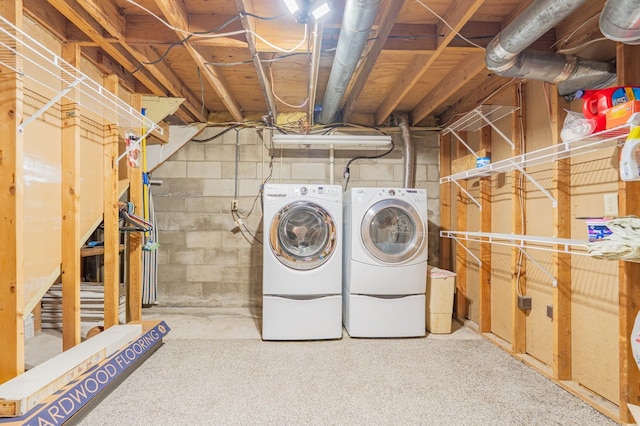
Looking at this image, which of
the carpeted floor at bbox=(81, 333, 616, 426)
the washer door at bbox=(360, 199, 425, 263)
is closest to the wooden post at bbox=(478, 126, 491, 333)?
the carpeted floor at bbox=(81, 333, 616, 426)

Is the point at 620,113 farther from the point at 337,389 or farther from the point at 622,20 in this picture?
the point at 337,389

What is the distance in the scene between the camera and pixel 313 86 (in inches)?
100

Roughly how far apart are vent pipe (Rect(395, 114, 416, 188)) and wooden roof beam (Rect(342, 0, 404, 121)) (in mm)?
667

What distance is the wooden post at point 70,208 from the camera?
2.01m

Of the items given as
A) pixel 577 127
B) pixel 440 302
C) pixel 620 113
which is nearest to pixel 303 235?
pixel 440 302

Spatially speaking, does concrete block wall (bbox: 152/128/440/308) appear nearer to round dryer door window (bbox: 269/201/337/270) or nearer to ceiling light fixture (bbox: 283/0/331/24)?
round dryer door window (bbox: 269/201/337/270)

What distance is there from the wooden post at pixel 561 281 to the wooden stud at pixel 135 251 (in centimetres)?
304

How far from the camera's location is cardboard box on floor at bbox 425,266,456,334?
300cm

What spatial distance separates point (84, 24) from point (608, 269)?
10.4ft

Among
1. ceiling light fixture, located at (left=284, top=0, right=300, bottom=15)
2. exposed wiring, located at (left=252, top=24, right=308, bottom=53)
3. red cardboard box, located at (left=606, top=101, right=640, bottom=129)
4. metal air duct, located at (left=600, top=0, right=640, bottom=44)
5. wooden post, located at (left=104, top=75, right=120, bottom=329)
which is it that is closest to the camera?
metal air duct, located at (left=600, top=0, right=640, bottom=44)

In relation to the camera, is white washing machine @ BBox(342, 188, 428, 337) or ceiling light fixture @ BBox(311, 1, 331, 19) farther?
white washing machine @ BBox(342, 188, 428, 337)

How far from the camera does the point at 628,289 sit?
5.25 ft

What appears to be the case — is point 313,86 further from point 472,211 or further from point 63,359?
point 63,359

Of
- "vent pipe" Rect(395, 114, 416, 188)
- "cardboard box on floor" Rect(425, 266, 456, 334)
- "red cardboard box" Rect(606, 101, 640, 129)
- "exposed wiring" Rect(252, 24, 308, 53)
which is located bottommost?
"cardboard box on floor" Rect(425, 266, 456, 334)
